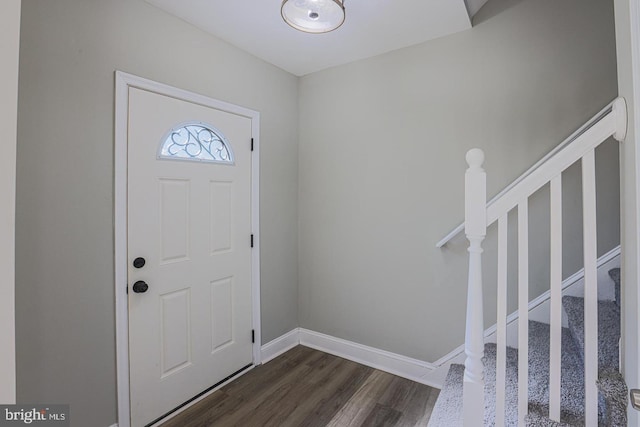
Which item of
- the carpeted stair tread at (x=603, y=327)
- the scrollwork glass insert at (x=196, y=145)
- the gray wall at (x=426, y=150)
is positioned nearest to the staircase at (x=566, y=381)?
the carpeted stair tread at (x=603, y=327)

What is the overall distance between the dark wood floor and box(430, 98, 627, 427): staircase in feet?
1.92

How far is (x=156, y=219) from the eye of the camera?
183 cm

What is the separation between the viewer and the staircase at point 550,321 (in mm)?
970

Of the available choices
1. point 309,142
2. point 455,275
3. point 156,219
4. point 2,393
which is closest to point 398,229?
point 455,275

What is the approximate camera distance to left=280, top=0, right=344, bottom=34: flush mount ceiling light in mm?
1557

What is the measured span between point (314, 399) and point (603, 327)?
171 centimetres

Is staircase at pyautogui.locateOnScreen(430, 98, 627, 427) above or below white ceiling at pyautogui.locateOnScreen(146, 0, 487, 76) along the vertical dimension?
below

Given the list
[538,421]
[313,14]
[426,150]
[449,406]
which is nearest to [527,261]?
[538,421]

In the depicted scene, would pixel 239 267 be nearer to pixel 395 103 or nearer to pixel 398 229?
pixel 398 229

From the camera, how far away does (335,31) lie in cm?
210

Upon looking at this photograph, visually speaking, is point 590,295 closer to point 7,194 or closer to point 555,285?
point 555,285

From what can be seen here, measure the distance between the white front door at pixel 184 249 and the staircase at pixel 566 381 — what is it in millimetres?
1527

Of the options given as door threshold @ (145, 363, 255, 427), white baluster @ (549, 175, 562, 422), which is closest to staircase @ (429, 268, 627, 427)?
white baluster @ (549, 175, 562, 422)

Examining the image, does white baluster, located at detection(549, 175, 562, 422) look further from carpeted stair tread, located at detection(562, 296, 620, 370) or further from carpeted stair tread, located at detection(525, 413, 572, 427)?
carpeted stair tread, located at detection(562, 296, 620, 370)
